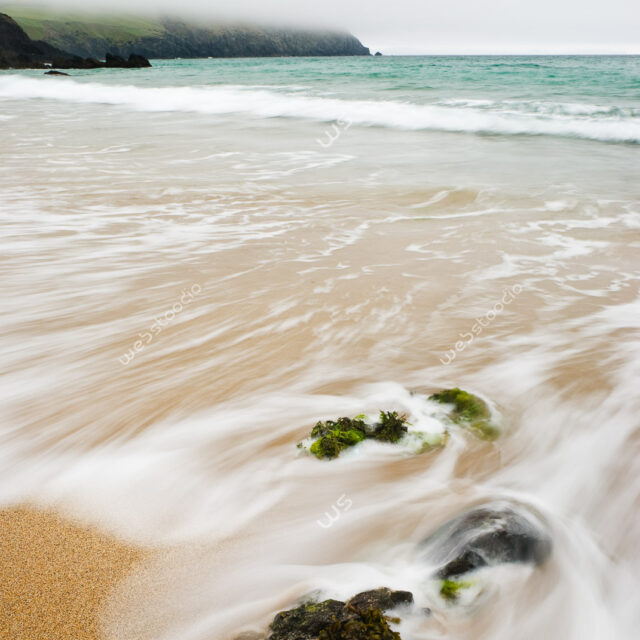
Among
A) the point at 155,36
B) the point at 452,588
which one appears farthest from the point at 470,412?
the point at 155,36

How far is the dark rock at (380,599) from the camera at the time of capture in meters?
1.53

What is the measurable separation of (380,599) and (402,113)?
1568 centimetres

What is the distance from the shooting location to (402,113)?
614 inches

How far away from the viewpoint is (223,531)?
76.1 inches

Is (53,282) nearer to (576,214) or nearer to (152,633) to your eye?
(152,633)

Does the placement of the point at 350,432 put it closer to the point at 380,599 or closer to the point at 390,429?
the point at 390,429

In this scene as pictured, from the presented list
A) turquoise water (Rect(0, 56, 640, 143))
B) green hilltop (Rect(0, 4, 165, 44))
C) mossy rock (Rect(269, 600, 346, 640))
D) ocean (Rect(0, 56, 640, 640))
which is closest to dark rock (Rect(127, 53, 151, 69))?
turquoise water (Rect(0, 56, 640, 143))

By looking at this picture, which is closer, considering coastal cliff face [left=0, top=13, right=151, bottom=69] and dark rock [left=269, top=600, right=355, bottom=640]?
dark rock [left=269, top=600, right=355, bottom=640]

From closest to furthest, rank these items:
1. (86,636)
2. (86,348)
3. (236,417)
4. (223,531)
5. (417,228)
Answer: (86,636)
(223,531)
(236,417)
(86,348)
(417,228)

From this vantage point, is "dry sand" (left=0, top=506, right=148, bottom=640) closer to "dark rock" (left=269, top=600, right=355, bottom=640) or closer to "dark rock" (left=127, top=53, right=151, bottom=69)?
"dark rock" (left=269, top=600, right=355, bottom=640)

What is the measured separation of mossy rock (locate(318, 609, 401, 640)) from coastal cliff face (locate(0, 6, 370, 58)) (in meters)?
117

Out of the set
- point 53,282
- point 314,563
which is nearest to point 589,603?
point 314,563

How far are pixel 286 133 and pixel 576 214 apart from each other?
28.0 feet

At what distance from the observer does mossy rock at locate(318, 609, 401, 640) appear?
1.39 meters
